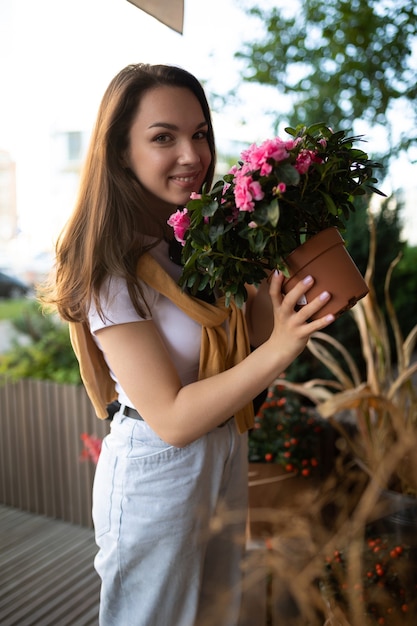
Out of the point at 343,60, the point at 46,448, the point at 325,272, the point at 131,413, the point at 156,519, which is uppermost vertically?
the point at 343,60

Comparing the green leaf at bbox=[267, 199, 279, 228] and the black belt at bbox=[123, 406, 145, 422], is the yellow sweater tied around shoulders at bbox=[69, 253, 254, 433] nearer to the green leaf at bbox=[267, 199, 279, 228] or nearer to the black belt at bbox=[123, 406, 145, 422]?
the black belt at bbox=[123, 406, 145, 422]

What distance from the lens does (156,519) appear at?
117cm

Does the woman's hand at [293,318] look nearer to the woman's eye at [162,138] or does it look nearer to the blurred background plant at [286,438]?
the woman's eye at [162,138]

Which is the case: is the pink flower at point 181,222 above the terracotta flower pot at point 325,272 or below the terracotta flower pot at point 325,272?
above

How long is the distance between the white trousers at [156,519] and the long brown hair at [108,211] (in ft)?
1.04

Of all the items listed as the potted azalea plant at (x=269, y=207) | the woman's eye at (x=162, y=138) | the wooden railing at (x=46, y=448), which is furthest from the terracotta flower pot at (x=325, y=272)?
the wooden railing at (x=46, y=448)

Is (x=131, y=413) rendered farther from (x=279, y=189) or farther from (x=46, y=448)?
(x=46, y=448)

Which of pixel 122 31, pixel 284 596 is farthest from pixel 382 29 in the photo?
pixel 284 596

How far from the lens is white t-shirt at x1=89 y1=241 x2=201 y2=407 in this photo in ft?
3.60

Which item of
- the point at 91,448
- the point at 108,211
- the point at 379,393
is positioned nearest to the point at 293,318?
the point at 108,211

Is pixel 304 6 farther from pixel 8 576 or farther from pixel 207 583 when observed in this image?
pixel 8 576

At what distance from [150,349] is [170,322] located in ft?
0.37

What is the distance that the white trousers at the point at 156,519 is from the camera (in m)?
1.17

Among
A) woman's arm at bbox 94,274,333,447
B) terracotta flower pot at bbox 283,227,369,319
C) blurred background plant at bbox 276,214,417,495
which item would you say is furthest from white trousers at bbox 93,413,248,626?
blurred background plant at bbox 276,214,417,495
